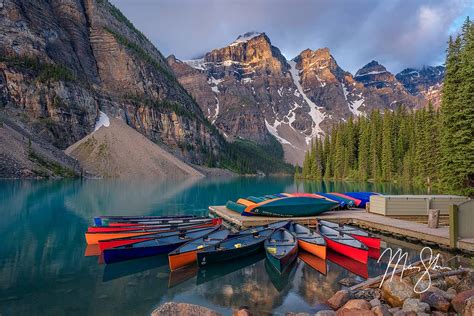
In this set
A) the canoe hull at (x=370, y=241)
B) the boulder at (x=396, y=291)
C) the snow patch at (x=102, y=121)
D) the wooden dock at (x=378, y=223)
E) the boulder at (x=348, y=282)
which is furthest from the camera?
the snow patch at (x=102, y=121)

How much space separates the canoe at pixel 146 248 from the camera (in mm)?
18570

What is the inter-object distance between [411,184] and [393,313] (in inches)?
3226

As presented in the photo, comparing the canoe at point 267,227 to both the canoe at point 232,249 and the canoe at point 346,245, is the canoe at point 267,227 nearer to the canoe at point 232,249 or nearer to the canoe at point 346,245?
the canoe at point 232,249

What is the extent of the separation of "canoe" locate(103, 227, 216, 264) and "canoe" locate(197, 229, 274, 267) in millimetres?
2463

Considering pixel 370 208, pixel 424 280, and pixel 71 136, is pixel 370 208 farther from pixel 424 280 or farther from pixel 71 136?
pixel 71 136

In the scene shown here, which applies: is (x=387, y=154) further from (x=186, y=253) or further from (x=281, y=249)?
(x=186, y=253)

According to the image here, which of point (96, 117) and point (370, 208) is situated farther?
point (96, 117)

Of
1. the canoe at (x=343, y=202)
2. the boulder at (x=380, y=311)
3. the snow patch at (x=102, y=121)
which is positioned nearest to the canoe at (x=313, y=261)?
the boulder at (x=380, y=311)

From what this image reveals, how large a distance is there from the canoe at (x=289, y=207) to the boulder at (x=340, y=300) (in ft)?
51.1

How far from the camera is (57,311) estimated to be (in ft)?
41.1

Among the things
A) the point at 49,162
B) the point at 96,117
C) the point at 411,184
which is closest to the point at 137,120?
the point at 96,117

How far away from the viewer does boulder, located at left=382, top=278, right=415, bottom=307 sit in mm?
11359

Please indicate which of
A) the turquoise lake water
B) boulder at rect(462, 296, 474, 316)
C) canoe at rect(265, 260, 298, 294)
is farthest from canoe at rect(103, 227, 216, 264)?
boulder at rect(462, 296, 474, 316)

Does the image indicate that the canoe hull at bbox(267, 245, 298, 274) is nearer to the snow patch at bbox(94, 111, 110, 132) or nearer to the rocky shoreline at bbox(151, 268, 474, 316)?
the rocky shoreline at bbox(151, 268, 474, 316)
